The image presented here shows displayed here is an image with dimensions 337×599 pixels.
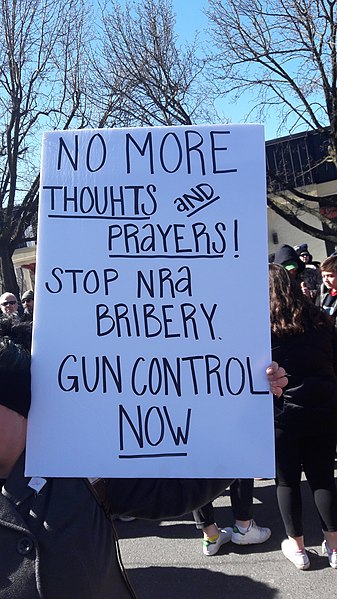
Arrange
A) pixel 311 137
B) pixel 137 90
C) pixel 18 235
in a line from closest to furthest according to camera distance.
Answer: pixel 137 90, pixel 18 235, pixel 311 137

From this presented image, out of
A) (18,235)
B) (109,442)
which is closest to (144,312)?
(109,442)

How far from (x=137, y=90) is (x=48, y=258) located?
536 inches

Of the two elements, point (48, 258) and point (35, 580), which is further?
point (48, 258)


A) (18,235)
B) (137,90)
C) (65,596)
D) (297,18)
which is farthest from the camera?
(18,235)

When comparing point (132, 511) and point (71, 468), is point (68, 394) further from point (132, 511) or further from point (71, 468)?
point (132, 511)

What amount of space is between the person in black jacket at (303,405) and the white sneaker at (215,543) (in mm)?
514

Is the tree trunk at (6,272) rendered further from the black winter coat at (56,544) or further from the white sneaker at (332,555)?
the black winter coat at (56,544)

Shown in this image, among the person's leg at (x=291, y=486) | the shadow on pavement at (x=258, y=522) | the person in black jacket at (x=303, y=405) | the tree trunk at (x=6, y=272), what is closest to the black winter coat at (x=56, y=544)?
the person in black jacket at (x=303, y=405)

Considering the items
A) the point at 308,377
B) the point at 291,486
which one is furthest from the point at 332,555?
the point at 308,377

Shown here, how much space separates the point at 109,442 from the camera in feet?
4.61

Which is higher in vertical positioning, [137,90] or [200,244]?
[137,90]

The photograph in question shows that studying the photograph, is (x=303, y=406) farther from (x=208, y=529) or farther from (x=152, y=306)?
(x=152, y=306)

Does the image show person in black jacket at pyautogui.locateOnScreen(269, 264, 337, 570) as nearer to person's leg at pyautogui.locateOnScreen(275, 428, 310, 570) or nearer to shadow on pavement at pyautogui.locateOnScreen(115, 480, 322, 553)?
person's leg at pyautogui.locateOnScreen(275, 428, 310, 570)

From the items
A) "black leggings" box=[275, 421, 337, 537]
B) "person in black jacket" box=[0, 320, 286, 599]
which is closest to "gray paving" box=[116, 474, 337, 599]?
"black leggings" box=[275, 421, 337, 537]
